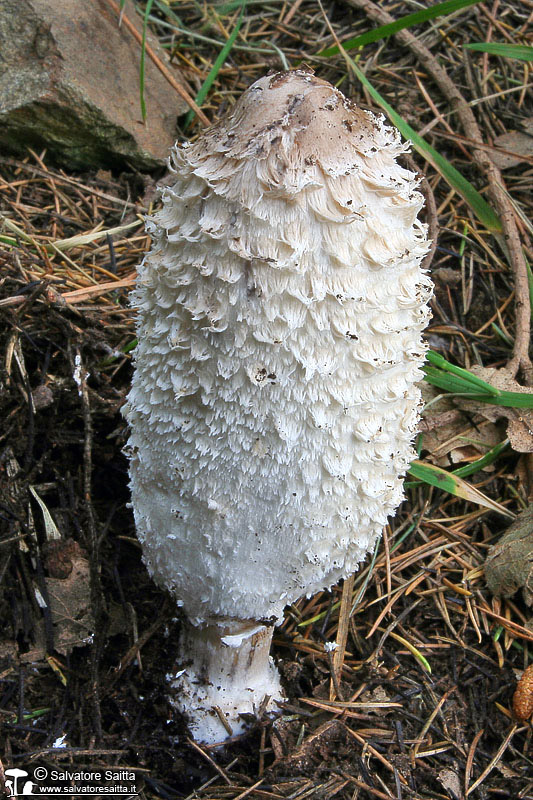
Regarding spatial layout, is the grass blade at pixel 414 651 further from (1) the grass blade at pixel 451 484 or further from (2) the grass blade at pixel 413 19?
(2) the grass blade at pixel 413 19

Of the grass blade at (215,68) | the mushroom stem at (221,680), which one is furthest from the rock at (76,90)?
the mushroom stem at (221,680)

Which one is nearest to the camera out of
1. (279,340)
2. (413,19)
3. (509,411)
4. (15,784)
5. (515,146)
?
(279,340)

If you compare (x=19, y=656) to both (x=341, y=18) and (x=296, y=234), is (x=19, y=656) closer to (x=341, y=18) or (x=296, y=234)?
(x=296, y=234)

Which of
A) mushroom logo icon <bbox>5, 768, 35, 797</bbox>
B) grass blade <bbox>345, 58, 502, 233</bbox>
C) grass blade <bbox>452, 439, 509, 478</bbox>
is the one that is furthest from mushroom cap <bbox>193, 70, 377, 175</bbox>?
mushroom logo icon <bbox>5, 768, 35, 797</bbox>

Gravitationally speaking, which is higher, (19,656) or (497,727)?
(19,656)

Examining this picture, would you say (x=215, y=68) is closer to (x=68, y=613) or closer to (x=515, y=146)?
(x=515, y=146)

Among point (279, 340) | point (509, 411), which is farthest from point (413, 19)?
point (279, 340)

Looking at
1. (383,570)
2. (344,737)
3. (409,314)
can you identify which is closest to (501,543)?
(383,570)
